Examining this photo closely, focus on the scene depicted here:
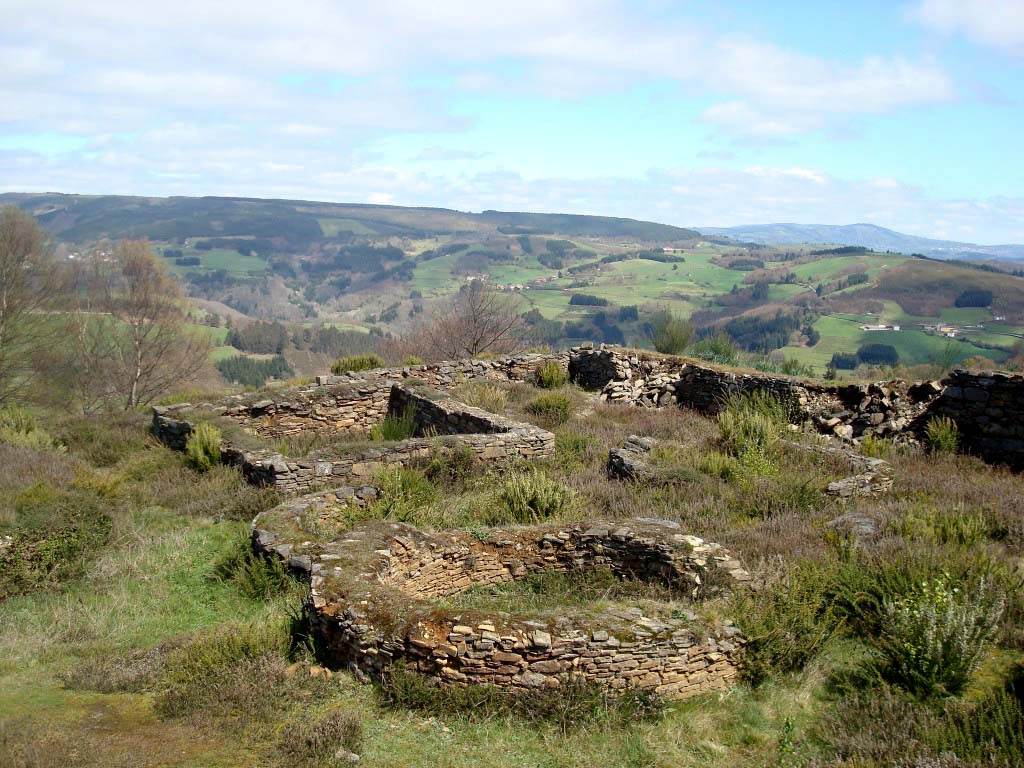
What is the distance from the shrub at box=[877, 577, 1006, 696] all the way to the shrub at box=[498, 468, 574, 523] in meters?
3.98

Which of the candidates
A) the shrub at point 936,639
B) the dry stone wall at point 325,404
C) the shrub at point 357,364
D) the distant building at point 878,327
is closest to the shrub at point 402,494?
the dry stone wall at point 325,404

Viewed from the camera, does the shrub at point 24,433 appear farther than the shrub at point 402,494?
Yes

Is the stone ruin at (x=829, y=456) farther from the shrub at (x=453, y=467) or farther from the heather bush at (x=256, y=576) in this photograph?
the heather bush at (x=256, y=576)

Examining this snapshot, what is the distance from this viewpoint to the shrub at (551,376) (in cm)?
1900

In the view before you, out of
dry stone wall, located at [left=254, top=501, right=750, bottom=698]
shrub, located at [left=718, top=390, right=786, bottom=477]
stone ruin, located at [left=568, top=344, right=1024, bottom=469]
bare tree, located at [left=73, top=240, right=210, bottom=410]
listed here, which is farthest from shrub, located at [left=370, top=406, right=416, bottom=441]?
bare tree, located at [left=73, top=240, right=210, bottom=410]

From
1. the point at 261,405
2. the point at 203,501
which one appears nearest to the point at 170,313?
the point at 261,405

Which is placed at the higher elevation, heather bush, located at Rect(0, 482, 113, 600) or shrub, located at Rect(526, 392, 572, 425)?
shrub, located at Rect(526, 392, 572, 425)

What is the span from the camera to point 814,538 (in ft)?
23.9

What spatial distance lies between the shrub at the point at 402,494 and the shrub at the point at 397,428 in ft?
11.0

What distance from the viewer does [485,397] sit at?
15484 mm

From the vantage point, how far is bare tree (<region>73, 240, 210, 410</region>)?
31.0 meters

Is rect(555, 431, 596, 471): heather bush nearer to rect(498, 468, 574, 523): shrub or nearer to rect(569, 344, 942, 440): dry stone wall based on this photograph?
rect(498, 468, 574, 523): shrub

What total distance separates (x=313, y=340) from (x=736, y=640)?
70.2 metres

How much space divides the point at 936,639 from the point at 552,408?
1060 centimetres
